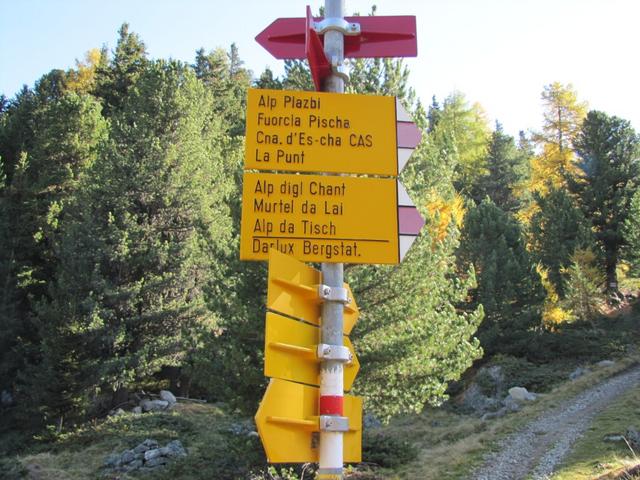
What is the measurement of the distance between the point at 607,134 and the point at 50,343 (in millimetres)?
30246

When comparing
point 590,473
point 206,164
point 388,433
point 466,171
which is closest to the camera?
point 590,473

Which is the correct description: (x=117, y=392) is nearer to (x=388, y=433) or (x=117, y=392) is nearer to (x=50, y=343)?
(x=50, y=343)

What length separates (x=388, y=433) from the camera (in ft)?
66.8

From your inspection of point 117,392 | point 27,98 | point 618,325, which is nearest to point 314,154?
point 117,392

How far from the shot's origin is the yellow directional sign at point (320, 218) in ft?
9.98

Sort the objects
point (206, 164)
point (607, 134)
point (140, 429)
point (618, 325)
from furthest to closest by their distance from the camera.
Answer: point (607, 134) < point (618, 325) < point (206, 164) < point (140, 429)

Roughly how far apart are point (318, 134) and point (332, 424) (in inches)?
63.7

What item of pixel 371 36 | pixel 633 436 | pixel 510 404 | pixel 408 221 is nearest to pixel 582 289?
pixel 510 404

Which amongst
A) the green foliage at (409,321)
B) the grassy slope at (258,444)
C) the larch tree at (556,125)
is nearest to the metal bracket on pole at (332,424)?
the green foliage at (409,321)

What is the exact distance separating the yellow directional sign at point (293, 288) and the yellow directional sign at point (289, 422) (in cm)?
37

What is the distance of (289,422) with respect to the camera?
2709mm

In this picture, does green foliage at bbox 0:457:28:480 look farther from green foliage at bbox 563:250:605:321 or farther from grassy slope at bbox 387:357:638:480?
green foliage at bbox 563:250:605:321

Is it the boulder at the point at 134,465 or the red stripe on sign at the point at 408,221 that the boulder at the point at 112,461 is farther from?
the red stripe on sign at the point at 408,221

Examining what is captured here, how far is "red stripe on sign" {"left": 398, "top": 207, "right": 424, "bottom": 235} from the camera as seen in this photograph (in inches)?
123
